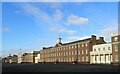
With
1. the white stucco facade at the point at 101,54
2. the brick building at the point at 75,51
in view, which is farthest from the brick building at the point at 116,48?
the brick building at the point at 75,51

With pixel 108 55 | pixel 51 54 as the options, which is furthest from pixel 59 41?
pixel 108 55

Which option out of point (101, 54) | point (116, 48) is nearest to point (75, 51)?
point (101, 54)

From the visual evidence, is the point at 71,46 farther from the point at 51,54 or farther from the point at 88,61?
the point at 51,54

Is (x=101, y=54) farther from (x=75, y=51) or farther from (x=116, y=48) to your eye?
(x=75, y=51)

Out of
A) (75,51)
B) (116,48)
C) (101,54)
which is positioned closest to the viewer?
(116,48)

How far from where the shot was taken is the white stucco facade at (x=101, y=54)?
84500 millimetres

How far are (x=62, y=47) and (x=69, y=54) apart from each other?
11648 mm

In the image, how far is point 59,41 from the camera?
148750 millimetres

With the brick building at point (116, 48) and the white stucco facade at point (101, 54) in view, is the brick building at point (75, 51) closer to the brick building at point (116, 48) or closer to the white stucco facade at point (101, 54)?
the white stucco facade at point (101, 54)

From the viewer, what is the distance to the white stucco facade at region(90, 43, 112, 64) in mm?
84500

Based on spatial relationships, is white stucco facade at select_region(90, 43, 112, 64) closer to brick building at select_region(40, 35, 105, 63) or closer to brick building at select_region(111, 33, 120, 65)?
brick building at select_region(111, 33, 120, 65)

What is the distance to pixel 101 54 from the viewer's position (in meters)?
89.4

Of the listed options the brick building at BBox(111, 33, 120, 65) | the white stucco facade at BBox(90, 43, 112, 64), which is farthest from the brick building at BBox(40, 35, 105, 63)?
the brick building at BBox(111, 33, 120, 65)

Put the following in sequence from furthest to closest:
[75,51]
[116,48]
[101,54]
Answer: [75,51], [101,54], [116,48]
